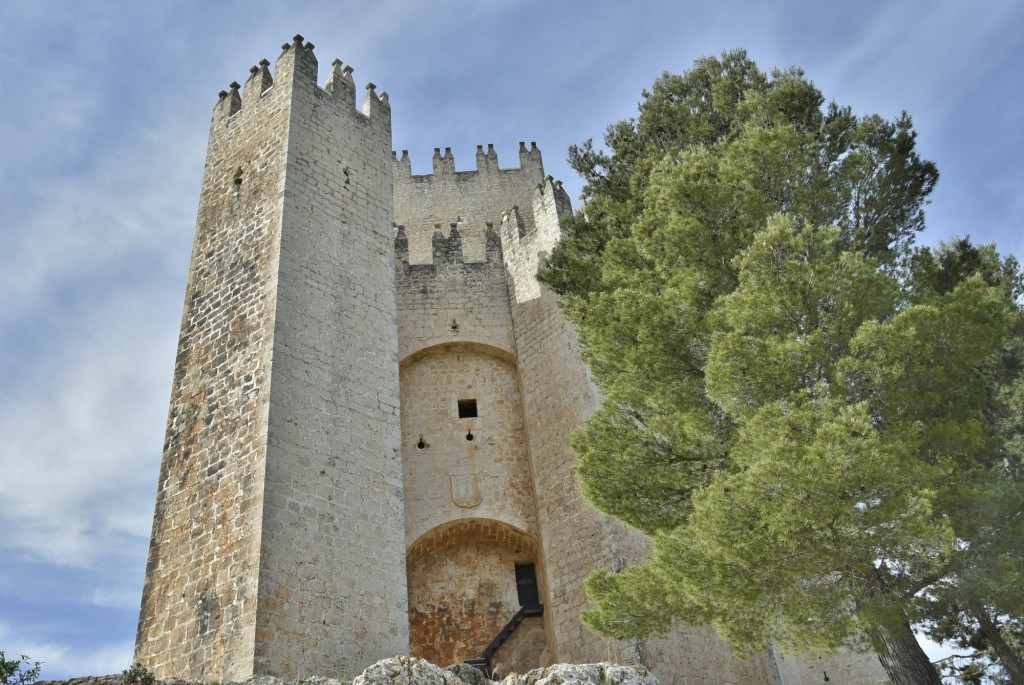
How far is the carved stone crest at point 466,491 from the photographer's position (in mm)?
12859

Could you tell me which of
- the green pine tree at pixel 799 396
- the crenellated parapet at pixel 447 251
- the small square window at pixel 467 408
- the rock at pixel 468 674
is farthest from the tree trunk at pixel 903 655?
the crenellated parapet at pixel 447 251

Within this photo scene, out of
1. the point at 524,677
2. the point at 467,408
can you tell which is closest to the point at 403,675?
the point at 524,677

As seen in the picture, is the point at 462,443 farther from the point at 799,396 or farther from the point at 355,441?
the point at 799,396

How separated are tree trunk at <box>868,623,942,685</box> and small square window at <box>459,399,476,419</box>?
332 inches

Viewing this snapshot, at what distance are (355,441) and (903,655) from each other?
6.57 metres

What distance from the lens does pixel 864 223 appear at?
8.40 metres

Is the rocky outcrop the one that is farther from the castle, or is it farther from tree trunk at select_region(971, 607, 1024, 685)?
tree trunk at select_region(971, 607, 1024, 685)

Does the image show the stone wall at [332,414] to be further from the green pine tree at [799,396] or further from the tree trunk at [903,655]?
the tree trunk at [903,655]

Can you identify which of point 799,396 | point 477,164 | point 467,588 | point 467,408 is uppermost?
point 477,164

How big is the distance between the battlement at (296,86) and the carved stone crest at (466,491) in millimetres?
6361

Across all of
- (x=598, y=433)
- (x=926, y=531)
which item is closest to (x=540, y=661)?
(x=598, y=433)

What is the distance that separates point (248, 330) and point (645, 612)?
6225 millimetres

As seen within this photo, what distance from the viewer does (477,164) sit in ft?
75.8

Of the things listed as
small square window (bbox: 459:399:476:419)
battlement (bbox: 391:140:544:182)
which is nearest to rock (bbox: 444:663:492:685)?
small square window (bbox: 459:399:476:419)
